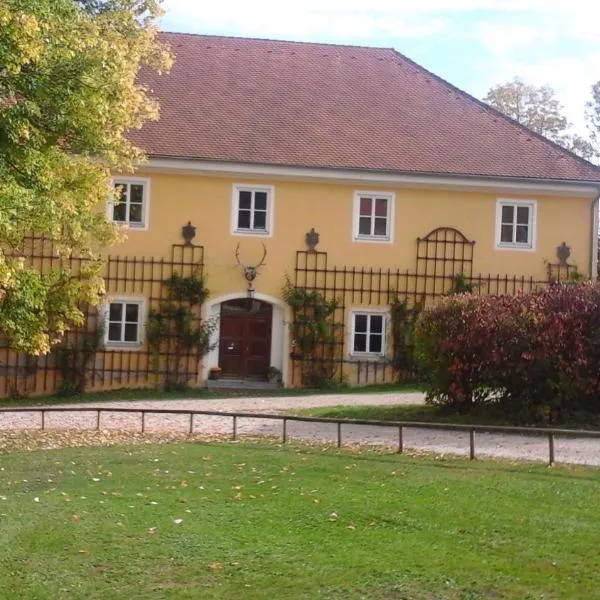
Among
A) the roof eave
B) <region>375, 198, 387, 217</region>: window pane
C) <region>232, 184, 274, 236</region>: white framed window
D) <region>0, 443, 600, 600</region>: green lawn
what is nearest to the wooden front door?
<region>232, 184, 274, 236</region>: white framed window

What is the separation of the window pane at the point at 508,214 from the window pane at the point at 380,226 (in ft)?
10.5

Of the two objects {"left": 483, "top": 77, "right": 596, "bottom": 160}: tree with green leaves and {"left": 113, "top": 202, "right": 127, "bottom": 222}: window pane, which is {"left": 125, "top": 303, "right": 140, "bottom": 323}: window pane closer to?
{"left": 113, "top": 202, "right": 127, "bottom": 222}: window pane

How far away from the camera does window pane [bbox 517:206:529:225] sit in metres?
28.7

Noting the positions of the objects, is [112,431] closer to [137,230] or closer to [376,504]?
[376,504]

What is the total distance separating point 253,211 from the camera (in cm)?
2825

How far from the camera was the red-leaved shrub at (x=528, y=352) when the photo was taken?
1839 centimetres

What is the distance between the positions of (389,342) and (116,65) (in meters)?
14.0

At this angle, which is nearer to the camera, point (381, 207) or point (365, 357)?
point (365, 357)

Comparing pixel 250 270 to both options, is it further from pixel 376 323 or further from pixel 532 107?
pixel 532 107

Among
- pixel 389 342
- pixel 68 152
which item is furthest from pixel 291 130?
pixel 68 152

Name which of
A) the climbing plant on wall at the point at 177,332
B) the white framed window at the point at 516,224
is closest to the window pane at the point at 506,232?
the white framed window at the point at 516,224

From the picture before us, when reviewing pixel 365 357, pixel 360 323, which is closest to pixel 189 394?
pixel 365 357

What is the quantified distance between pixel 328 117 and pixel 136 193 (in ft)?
19.7

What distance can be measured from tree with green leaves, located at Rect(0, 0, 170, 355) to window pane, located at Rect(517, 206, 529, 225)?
1318 cm
